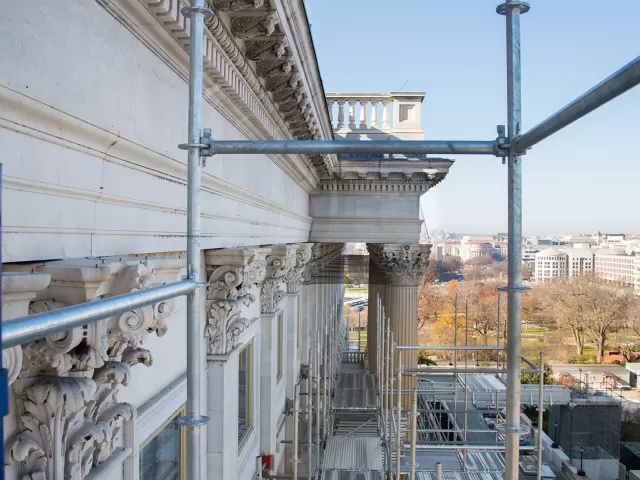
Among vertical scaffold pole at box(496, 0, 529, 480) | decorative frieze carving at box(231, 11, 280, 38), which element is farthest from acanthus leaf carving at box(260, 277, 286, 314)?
vertical scaffold pole at box(496, 0, 529, 480)

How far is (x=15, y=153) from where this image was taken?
300cm

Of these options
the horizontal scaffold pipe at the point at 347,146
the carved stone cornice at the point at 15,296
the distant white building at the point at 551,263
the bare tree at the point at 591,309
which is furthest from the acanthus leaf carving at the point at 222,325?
the distant white building at the point at 551,263

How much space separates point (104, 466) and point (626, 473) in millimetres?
36673

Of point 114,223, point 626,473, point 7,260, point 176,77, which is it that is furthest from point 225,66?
point 626,473

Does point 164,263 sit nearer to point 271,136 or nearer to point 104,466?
point 104,466

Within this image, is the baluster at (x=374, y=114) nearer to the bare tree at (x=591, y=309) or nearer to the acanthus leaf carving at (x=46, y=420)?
the acanthus leaf carving at (x=46, y=420)

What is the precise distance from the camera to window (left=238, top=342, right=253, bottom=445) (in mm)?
9912

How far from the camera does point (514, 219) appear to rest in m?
4.25

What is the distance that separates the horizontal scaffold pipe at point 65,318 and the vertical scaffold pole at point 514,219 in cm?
260

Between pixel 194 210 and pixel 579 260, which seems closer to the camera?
pixel 194 210

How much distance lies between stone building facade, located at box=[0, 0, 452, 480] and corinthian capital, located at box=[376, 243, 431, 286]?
338 inches

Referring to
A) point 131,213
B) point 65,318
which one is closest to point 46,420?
point 65,318

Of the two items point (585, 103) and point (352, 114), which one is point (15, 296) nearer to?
point (585, 103)

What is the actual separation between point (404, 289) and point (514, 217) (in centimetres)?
1629
